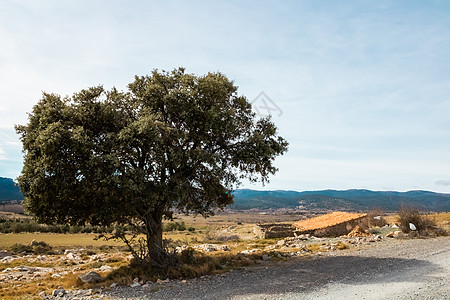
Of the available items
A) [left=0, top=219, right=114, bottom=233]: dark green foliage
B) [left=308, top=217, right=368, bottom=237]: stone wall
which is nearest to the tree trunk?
[left=308, top=217, right=368, bottom=237]: stone wall

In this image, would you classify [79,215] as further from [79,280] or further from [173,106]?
[173,106]

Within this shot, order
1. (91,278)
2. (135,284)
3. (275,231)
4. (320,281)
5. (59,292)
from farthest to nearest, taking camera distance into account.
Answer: (275,231) < (91,278) < (135,284) < (320,281) < (59,292)

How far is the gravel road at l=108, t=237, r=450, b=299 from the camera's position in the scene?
11.4 meters

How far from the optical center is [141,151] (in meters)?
15.9

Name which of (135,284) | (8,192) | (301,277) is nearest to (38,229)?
(135,284)

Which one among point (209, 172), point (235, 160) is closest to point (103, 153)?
point (209, 172)

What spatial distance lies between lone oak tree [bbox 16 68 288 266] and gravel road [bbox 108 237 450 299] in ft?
12.3

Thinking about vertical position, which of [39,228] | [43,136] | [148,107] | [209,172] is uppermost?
[148,107]

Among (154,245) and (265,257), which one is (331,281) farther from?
(154,245)

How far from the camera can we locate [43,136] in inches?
533

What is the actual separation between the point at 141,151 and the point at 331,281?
10.1 meters

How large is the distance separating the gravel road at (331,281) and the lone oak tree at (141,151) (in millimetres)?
3761

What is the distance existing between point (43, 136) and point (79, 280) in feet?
21.4

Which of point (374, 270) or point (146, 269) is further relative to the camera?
point (146, 269)
